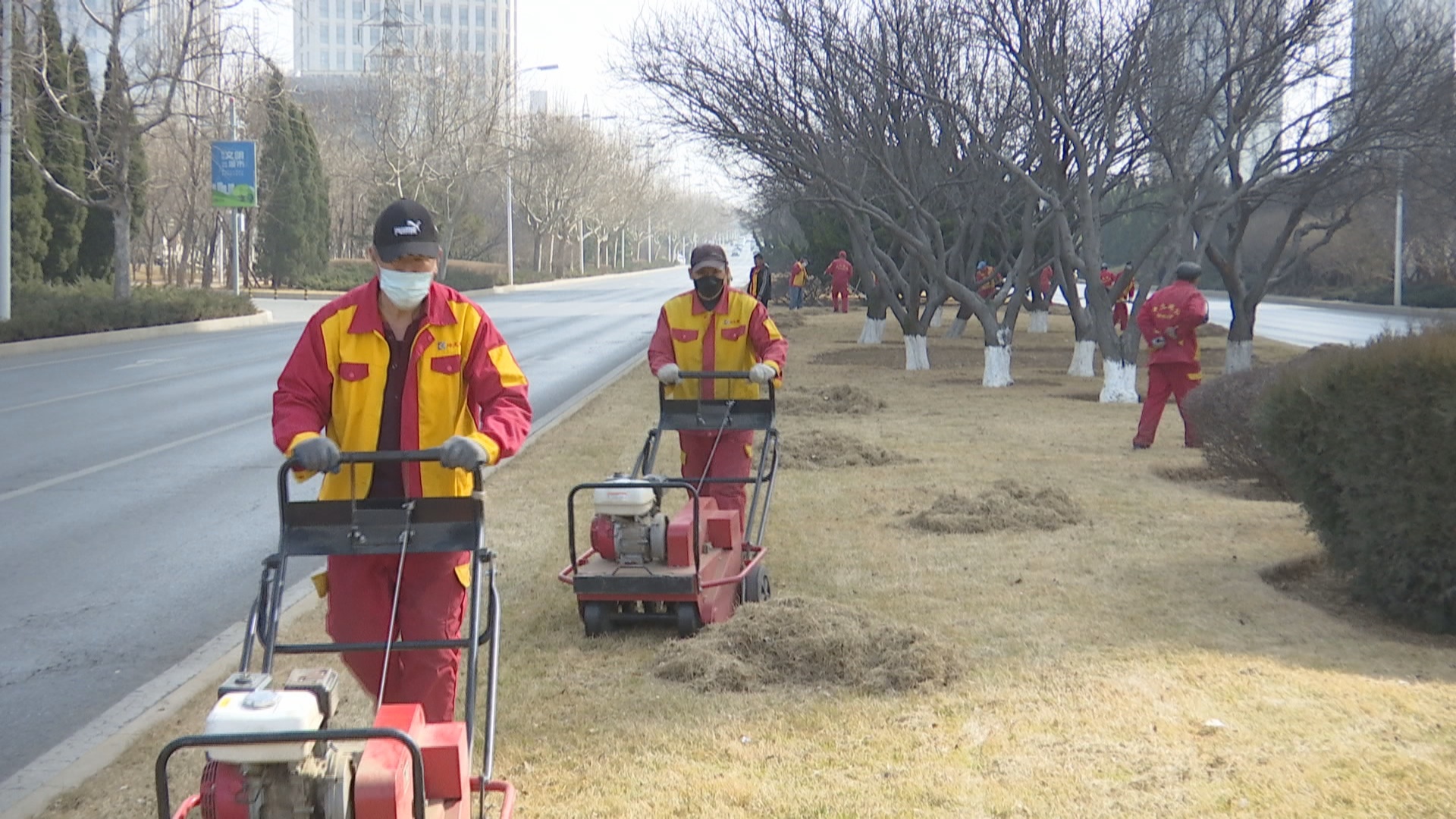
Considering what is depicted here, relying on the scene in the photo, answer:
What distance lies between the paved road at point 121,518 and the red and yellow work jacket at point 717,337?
2566 mm

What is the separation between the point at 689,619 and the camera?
21.1 ft

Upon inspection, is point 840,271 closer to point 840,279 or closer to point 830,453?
point 840,279

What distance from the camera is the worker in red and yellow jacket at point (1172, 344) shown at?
1304 centimetres

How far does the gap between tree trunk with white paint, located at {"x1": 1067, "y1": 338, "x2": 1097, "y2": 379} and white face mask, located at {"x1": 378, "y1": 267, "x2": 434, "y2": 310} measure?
18706 millimetres

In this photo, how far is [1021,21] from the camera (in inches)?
672

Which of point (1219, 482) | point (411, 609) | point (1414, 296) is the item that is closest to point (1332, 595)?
point (1219, 482)

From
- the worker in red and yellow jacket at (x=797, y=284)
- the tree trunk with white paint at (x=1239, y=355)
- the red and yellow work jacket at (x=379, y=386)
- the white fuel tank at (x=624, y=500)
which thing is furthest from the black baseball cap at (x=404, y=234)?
the worker in red and yellow jacket at (x=797, y=284)

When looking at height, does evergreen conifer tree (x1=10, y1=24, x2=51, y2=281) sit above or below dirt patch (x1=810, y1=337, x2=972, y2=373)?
above

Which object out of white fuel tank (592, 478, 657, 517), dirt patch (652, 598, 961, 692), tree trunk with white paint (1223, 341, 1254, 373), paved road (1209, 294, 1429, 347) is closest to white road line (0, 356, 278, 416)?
white fuel tank (592, 478, 657, 517)

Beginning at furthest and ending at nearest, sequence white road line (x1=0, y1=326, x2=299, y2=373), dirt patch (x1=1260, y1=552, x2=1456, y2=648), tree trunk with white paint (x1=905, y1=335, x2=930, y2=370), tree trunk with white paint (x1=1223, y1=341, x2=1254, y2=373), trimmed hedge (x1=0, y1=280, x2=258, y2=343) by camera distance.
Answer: trimmed hedge (x1=0, y1=280, x2=258, y2=343) < tree trunk with white paint (x1=905, y1=335, x2=930, y2=370) < tree trunk with white paint (x1=1223, y1=341, x2=1254, y2=373) < white road line (x1=0, y1=326, x2=299, y2=373) < dirt patch (x1=1260, y1=552, x2=1456, y2=648)

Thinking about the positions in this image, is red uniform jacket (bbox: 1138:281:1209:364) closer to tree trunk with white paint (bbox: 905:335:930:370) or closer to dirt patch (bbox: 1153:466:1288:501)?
dirt patch (bbox: 1153:466:1288:501)

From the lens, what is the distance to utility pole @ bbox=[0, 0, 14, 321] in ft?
91.5

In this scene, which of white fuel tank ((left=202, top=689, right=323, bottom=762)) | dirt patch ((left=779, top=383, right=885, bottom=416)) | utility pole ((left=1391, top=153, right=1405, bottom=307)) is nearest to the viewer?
white fuel tank ((left=202, top=689, right=323, bottom=762))

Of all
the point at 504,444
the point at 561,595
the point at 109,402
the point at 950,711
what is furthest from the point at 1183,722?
the point at 109,402
